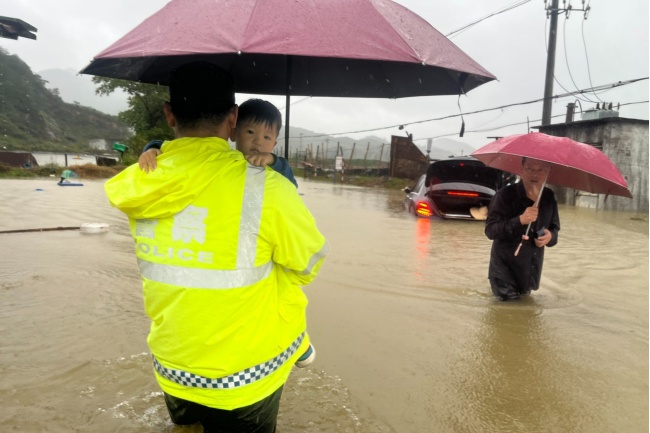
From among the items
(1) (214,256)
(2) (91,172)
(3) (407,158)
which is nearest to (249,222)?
(1) (214,256)

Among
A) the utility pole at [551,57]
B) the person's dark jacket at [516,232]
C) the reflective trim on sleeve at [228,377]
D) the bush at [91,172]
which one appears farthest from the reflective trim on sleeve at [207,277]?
the bush at [91,172]

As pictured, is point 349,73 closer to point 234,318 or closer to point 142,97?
point 234,318

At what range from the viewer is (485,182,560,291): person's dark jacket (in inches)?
188

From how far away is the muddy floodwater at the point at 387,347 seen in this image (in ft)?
9.92

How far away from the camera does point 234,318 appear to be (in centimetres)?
163

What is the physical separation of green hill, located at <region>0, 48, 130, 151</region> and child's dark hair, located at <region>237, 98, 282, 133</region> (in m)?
60.0

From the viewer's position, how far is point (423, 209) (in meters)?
10.9

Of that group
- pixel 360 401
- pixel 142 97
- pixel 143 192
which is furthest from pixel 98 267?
pixel 142 97

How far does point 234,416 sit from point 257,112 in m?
1.22

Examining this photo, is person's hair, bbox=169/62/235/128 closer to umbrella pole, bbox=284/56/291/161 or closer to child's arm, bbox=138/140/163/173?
child's arm, bbox=138/140/163/173

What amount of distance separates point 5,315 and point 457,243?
23.1 ft

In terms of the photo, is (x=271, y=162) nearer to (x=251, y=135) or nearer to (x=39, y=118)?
(x=251, y=135)

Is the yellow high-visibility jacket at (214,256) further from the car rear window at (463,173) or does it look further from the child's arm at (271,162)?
the car rear window at (463,173)

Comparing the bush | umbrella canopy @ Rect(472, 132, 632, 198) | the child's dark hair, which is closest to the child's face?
the child's dark hair
